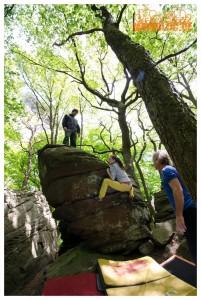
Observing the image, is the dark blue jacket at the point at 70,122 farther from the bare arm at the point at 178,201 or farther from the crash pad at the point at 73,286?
the bare arm at the point at 178,201

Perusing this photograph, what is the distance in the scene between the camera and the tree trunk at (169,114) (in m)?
2.39

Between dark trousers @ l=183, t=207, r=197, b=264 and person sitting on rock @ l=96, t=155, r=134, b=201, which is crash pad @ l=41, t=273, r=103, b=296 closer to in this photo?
dark trousers @ l=183, t=207, r=197, b=264

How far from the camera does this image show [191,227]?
3473 millimetres

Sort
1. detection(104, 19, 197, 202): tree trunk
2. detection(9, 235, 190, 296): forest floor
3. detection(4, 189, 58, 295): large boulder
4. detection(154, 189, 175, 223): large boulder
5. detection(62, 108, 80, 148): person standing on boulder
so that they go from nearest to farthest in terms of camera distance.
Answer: detection(104, 19, 197, 202): tree trunk, detection(9, 235, 190, 296): forest floor, detection(4, 189, 58, 295): large boulder, detection(154, 189, 175, 223): large boulder, detection(62, 108, 80, 148): person standing on boulder

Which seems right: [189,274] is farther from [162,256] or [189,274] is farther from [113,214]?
[113,214]

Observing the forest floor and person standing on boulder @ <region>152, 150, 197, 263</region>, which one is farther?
the forest floor

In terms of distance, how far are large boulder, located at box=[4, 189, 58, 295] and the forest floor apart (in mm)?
191

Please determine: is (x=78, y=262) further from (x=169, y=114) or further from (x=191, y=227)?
(x=169, y=114)

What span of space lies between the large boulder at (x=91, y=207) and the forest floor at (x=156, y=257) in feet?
2.06

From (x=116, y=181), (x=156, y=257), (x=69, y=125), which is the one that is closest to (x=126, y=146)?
(x=69, y=125)

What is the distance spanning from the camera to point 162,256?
6.00m

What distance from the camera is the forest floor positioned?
221 inches

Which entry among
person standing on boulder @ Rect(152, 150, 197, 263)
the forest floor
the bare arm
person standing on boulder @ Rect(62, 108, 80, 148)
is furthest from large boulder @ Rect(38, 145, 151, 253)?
the bare arm

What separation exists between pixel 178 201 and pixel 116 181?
11.5ft
